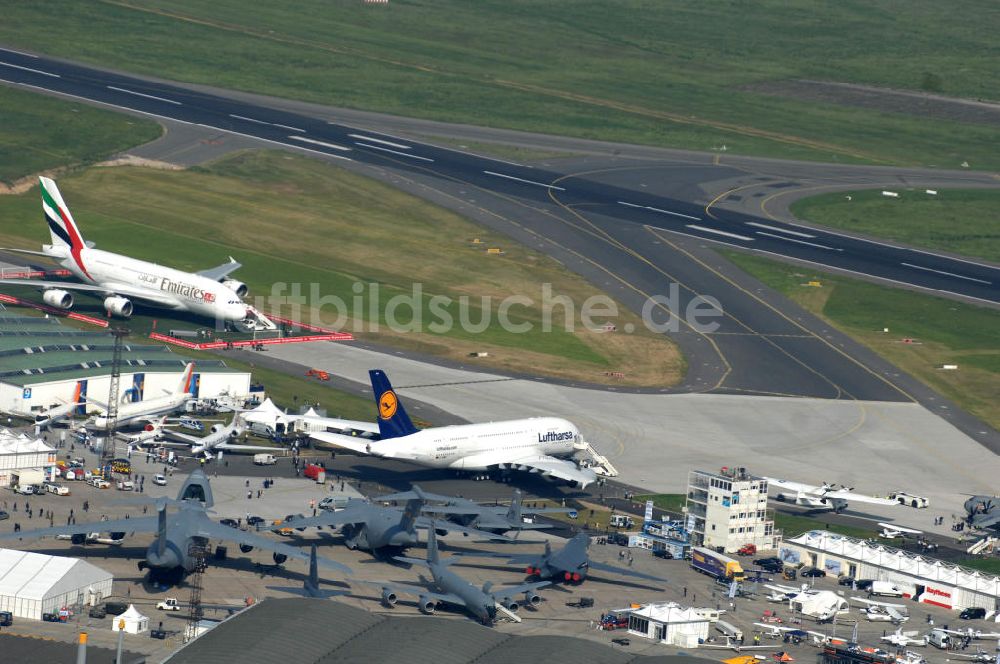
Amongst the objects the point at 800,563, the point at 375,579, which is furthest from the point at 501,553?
the point at 800,563

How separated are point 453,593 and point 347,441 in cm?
3829

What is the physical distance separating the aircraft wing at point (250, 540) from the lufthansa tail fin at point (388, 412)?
93.2 ft

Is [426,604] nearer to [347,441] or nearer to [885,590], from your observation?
[347,441]

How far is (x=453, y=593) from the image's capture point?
129875 mm

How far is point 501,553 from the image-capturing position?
492ft

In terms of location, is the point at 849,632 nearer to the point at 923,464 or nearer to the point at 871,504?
the point at 871,504

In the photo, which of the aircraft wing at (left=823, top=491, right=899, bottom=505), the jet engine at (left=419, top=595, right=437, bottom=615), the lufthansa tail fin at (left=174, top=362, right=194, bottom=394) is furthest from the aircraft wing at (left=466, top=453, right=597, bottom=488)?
the jet engine at (left=419, top=595, right=437, bottom=615)

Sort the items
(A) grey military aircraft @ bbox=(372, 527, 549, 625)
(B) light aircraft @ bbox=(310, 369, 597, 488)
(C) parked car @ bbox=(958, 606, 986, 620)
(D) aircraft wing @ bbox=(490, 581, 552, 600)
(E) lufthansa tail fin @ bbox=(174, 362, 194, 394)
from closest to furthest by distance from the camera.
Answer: (A) grey military aircraft @ bbox=(372, 527, 549, 625), (D) aircraft wing @ bbox=(490, 581, 552, 600), (C) parked car @ bbox=(958, 606, 986, 620), (B) light aircraft @ bbox=(310, 369, 597, 488), (E) lufthansa tail fin @ bbox=(174, 362, 194, 394)

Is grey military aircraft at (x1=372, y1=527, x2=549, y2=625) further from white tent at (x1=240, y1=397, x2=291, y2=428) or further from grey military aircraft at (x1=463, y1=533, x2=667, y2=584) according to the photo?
white tent at (x1=240, y1=397, x2=291, y2=428)

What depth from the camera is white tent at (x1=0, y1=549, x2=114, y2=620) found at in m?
121

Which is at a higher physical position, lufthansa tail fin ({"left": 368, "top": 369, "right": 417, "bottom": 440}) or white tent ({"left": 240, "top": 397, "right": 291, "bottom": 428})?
lufthansa tail fin ({"left": 368, "top": 369, "right": 417, "bottom": 440})

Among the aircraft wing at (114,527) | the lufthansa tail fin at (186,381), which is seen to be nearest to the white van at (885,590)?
the aircraft wing at (114,527)

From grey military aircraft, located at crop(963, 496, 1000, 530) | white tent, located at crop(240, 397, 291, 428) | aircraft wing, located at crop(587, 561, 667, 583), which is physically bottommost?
aircraft wing, located at crop(587, 561, 667, 583)

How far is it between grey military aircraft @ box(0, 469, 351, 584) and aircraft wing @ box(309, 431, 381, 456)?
1094 inches
